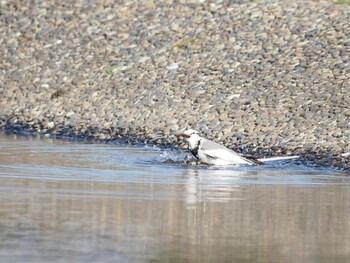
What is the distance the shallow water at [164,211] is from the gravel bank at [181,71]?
232cm

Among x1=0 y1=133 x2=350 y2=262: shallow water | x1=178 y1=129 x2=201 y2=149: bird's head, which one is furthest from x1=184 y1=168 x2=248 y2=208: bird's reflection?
x1=178 y1=129 x2=201 y2=149: bird's head

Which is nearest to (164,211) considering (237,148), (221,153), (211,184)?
(211,184)

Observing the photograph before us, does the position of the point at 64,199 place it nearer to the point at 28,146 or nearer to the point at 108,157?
the point at 108,157

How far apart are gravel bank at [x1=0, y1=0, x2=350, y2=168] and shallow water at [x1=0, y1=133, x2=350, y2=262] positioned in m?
2.32

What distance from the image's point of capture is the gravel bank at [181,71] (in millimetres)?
19734

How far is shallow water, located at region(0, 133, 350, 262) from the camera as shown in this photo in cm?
1038

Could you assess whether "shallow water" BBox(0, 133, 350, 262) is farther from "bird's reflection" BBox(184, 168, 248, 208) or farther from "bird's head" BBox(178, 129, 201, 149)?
"bird's head" BBox(178, 129, 201, 149)

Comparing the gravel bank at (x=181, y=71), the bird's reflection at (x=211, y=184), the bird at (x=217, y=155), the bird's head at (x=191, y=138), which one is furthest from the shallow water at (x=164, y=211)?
the gravel bank at (x=181, y=71)

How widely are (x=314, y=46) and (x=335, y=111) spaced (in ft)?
11.5

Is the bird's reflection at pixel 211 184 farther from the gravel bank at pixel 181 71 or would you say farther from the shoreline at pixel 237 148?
the gravel bank at pixel 181 71

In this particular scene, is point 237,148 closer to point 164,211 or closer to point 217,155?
point 217,155

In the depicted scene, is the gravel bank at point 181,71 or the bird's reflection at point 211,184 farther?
the gravel bank at point 181,71

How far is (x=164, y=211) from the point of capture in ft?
40.9

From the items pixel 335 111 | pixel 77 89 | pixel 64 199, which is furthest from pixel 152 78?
pixel 64 199
